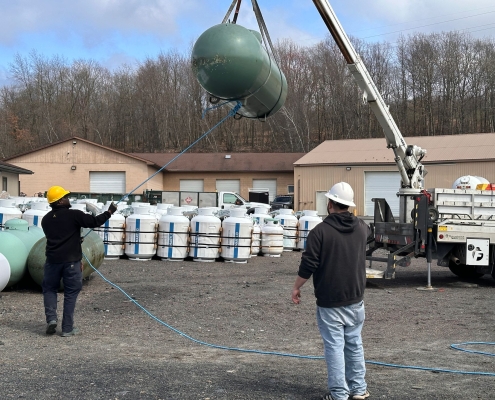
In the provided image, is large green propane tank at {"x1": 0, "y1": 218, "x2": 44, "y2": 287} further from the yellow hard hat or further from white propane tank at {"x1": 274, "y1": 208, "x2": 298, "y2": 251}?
white propane tank at {"x1": 274, "y1": 208, "x2": 298, "y2": 251}

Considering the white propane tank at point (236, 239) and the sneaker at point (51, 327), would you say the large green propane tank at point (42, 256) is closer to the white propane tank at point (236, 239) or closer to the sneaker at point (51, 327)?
the sneaker at point (51, 327)

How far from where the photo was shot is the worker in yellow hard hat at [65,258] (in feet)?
26.9

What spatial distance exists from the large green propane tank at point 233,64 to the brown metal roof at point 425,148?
1282 inches

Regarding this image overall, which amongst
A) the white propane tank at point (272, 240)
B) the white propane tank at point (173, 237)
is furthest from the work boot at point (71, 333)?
the white propane tank at point (272, 240)

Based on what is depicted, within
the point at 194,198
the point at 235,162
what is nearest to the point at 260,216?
the point at 194,198

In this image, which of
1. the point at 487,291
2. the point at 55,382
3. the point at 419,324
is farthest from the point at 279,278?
the point at 55,382

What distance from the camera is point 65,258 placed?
26.9 feet

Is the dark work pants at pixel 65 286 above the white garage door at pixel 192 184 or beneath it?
beneath

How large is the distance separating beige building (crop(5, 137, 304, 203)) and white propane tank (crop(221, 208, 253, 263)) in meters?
33.6

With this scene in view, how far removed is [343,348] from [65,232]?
14.4 feet

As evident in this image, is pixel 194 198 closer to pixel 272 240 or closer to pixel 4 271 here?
pixel 272 240

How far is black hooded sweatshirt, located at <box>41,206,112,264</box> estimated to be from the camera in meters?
8.23

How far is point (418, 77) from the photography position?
74.4m

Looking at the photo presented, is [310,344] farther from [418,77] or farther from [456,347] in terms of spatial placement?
[418,77]
